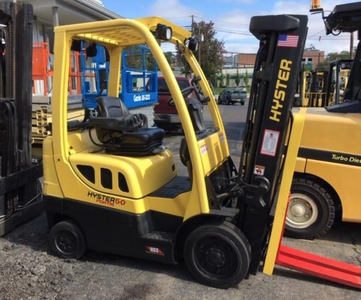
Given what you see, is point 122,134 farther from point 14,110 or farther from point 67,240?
point 14,110

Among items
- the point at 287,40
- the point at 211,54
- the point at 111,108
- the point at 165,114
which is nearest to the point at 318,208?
the point at 287,40

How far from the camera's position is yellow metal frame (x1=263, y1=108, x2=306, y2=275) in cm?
311

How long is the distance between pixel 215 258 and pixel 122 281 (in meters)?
0.90

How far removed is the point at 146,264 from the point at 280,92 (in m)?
2.12

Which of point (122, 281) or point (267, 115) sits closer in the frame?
point (267, 115)

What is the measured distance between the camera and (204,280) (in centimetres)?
340

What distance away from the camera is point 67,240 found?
12.6 feet

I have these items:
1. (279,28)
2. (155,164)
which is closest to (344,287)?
(155,164)

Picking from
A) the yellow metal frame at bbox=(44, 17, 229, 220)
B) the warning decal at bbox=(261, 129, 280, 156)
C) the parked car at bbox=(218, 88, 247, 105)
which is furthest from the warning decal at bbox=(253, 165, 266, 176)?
the parked car at bbox=(218, 88, 247, 105)

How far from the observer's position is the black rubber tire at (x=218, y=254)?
3.24 meters

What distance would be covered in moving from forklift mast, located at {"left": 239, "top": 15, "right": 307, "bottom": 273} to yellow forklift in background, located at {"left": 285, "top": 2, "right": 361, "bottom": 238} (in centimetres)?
98

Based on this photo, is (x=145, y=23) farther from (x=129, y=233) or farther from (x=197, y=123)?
(x=129, y=233)

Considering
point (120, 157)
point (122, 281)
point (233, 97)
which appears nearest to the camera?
point (122, 281)

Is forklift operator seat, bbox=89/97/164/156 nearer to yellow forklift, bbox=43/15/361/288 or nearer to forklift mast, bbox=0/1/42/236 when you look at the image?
yellow forklift, bbox=43/15/361/288
